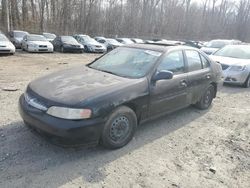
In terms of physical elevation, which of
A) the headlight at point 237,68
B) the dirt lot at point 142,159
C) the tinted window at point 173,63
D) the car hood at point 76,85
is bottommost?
the dirt lot at point 142,159

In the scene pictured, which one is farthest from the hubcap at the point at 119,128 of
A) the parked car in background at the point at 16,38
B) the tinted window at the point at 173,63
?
the parked car in background at the point at 16,38

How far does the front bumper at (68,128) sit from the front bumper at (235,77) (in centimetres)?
664

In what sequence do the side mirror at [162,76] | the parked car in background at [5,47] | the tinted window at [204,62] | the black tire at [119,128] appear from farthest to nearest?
the parked car in background at [5,47] → the tinted window at [204,62] → the side mirror at [162,76] → the black tire at [119,128]

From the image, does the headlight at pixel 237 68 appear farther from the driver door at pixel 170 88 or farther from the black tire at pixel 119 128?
Answer: the black tire at pixel 119 128

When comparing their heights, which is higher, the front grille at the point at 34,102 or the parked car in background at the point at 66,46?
the front grille at the point at 34,102

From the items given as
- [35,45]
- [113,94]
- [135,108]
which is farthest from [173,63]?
[35,45]

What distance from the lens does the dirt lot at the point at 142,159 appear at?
303 cm

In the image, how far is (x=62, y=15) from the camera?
110 ft

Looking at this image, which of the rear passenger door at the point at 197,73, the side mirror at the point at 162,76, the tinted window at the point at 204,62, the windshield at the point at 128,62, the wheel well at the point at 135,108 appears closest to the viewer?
the wheel well at the point at 135,108

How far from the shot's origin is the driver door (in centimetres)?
414

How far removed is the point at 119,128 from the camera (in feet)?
12.1

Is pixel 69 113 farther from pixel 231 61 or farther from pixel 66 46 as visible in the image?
pixel 66 46

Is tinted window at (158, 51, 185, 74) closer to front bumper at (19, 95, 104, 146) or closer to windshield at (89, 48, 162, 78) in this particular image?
windshield at (89, 48, 162, 78)

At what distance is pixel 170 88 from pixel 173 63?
1.78 feet
